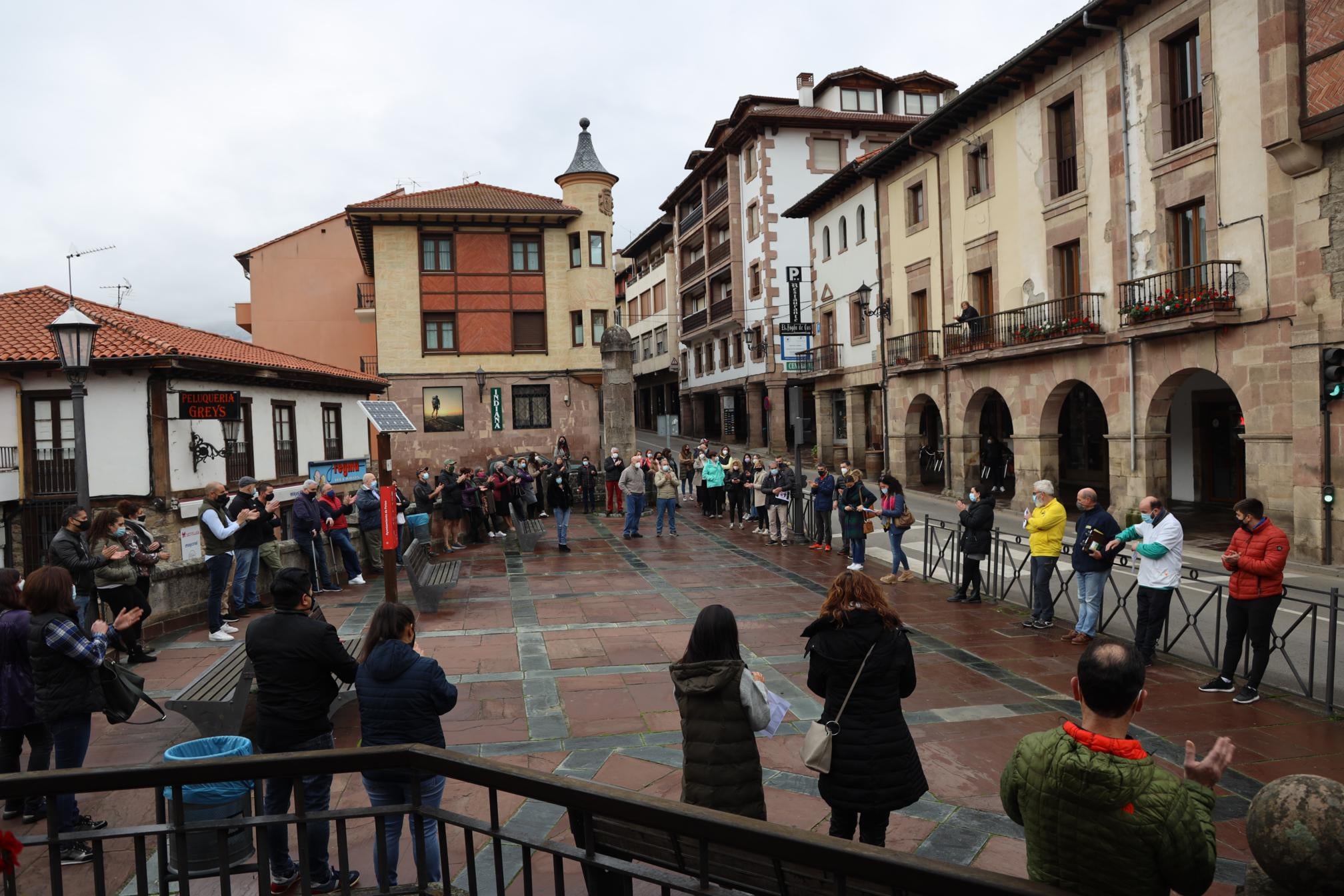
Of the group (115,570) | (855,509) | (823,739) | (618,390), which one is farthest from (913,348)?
(823,739)

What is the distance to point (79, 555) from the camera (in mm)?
7641

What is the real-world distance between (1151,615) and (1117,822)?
262 inches

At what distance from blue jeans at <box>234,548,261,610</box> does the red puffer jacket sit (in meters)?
10.3

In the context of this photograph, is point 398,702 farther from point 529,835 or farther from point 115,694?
point 115,694

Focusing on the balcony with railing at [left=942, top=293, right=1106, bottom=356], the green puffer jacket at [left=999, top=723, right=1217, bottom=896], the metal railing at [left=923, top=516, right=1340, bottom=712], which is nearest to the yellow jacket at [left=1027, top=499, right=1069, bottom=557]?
the metal railing at [left=923, top=516, right=1340, bottom=712]

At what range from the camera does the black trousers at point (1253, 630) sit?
7.09 metres

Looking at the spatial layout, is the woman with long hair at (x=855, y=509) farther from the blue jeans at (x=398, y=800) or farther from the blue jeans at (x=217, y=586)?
the blue jeans at (x=398, y=800)

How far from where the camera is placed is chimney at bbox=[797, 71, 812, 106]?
3994cm

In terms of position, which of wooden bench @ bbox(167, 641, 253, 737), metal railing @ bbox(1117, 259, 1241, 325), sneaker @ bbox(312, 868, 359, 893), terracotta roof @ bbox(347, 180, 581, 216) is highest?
terracotta roof @ bbox(347, 180, 581, 216)

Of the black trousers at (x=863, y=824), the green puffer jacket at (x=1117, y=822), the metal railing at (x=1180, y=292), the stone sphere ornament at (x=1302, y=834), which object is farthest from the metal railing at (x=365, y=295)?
the stone sphere ornament at (x=1302, y=834)

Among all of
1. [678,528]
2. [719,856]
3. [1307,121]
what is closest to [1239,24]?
[1307,121]

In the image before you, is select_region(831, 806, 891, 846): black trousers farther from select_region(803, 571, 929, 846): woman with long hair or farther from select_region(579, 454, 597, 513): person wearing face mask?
select_region(579, 454, 597, 513): person wearing face mask

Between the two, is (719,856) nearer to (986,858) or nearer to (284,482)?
(986,858)

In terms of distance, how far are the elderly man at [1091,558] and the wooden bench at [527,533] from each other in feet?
33.6
